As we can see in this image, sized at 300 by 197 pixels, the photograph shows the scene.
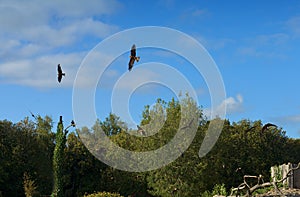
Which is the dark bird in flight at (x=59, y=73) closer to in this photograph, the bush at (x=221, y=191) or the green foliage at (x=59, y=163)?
the bush at (x=221, y=191)

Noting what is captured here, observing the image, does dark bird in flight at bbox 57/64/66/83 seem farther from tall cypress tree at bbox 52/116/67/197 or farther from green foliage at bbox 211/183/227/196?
tall cypress tree at bbox 52/116/67/197

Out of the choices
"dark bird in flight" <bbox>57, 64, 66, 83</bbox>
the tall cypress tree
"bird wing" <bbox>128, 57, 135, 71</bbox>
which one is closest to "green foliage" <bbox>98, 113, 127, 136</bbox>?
the tall cypress tree

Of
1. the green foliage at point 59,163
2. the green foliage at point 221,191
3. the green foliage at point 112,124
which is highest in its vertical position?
the green foliage at point 112,124

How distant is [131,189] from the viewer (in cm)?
2773

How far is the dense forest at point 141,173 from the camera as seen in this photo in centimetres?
2412

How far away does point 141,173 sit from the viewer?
1044 inches

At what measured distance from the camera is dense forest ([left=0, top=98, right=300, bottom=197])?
24125 mm

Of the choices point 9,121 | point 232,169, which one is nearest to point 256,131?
point 232,169

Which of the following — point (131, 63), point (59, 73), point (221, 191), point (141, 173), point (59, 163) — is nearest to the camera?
point (131, 63)

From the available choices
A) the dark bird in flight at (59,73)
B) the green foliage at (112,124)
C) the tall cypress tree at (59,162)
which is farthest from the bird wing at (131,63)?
the green foliage at (112,124)

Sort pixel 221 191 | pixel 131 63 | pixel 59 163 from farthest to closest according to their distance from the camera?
pixel 59 163, pixel 221 191, pixel 131 63

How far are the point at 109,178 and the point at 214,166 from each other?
614 centimetres

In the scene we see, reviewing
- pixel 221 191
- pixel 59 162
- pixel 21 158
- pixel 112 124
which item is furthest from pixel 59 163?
pixel 112 124

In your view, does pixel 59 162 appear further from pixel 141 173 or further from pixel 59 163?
pixel 141 173
